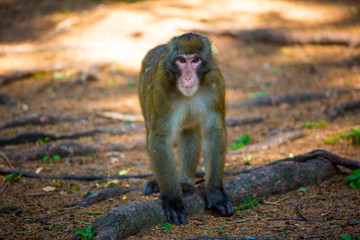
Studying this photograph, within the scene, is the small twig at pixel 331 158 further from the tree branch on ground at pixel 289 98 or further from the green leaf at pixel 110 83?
the green leaf at pixel 110 83

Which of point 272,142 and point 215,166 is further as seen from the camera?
point 272,142

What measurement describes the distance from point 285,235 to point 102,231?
1.72 m

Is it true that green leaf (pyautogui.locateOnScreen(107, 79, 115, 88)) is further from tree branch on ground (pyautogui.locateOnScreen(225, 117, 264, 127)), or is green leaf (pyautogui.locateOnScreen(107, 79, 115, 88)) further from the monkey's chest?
the monkey's chest

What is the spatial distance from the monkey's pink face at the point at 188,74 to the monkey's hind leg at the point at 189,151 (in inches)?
38.8

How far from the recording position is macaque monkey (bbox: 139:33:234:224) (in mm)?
4039

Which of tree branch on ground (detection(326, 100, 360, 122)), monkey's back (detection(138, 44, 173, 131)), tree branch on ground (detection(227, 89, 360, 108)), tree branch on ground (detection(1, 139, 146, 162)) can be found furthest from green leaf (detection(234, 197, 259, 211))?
tree branch on ground (detection(227, 89, 360, 108))

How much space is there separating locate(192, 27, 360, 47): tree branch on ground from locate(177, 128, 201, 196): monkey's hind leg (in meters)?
7.59

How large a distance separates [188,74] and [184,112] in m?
0.57

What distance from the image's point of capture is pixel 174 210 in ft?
13.1

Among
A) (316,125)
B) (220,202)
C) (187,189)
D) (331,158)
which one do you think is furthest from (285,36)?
(220,202)

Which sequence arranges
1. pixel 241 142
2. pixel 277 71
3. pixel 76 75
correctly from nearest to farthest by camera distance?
pixel 241 142 < pixel 76 75 < pixel 277 71

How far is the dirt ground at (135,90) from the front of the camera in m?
3.91

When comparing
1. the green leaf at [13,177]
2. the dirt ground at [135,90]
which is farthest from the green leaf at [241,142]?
the green leaf at [13,177]

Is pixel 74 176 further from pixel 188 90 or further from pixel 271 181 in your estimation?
pixel 271 181
